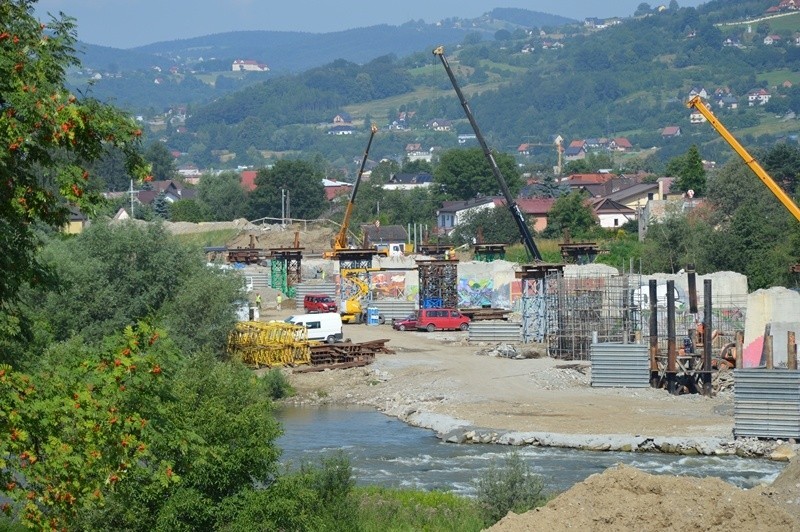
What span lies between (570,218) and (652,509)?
299 feet

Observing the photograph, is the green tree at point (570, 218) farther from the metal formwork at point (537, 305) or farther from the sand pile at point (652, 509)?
the sand pile at point (652, 509)

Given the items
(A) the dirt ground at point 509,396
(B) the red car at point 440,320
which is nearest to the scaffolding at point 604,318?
(A) the dirt ground at point 509,396

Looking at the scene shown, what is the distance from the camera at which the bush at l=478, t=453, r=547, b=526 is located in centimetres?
2175

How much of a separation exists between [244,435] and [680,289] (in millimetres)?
36265

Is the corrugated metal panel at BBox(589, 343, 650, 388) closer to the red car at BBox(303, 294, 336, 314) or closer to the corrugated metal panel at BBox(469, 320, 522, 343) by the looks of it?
the corrugated metal panel at BBox(469, 320, 522, 343)

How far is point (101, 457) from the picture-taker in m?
12.0

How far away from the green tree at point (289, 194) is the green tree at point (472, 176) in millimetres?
12845

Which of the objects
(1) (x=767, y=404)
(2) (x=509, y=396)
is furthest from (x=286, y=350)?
(1) (x=767, y=404)

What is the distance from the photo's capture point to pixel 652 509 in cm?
1631

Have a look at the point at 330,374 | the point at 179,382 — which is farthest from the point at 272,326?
the point at 179,382

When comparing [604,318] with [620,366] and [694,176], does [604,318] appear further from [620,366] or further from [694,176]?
[694,176]

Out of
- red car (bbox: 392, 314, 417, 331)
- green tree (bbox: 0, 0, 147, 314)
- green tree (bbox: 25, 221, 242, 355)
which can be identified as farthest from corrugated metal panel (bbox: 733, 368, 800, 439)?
red car (bbox: 392, 314, 417, 331)

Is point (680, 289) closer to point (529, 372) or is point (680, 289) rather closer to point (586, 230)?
point (529, 372)

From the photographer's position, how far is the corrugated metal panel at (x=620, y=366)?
39281 millimetres
